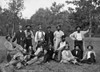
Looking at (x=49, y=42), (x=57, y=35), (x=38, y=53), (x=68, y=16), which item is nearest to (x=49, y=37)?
(x=49, y=42)

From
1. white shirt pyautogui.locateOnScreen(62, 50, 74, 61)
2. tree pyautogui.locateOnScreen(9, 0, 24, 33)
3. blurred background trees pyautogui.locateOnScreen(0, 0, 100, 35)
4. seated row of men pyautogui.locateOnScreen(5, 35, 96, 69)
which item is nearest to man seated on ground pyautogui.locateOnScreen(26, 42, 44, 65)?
seated row of men pyautogui.locateOnScreen(5, 35, 96, 69)

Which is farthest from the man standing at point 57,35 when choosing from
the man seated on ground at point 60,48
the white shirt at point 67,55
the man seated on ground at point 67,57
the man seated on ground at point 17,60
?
the man seated on ground at point 17,60

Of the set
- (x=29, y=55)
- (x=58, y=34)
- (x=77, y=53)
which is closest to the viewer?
(x=29, y=55)

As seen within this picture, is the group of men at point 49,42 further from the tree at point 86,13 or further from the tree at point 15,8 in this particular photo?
the tree at point 15,8

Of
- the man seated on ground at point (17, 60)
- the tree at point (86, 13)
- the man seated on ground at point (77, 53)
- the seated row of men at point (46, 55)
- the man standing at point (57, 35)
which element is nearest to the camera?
the man seated on ground at point (17, 60)

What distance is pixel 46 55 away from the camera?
9508mm

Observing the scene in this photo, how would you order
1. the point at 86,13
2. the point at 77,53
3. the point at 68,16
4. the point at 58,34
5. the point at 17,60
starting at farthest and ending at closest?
the point at 68,16, the point at 86,13, the point at 58,34, the point at 77,53, the point at 17,60

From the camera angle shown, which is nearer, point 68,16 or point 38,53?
point 38,53

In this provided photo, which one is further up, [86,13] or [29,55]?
[86,13]

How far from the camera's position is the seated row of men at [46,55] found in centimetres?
860

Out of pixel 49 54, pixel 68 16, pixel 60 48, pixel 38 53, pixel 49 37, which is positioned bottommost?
pixel 49 54

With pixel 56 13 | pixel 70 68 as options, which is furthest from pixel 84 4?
pixel 56 13

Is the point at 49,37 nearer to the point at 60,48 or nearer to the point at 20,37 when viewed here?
the point at 60,48

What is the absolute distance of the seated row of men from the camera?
28.2ft
